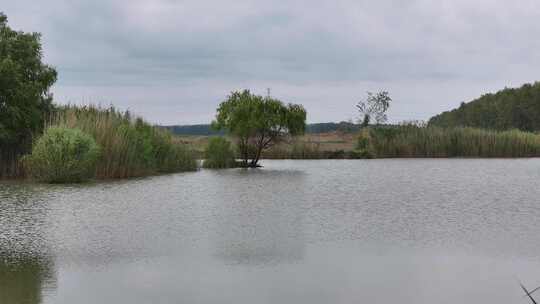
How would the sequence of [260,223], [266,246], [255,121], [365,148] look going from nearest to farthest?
[266,246], [260,223], [255,121], [365,148]

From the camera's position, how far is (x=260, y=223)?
36.0 ft

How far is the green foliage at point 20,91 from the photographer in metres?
20.9

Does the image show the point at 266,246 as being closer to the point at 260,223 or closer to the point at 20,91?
the point at 260,223

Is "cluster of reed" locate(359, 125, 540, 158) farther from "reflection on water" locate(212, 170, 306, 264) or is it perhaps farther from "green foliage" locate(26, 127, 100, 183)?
"green foliage" locate(26, 127, 100, 183)

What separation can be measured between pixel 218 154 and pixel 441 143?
17.9 meters

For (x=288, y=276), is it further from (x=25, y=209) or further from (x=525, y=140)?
(x=525, y=140)

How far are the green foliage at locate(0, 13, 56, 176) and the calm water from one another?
5053 millimetres

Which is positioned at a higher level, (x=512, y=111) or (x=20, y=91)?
(x=512, y=111)

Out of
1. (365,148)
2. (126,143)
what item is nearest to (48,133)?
(126,143)

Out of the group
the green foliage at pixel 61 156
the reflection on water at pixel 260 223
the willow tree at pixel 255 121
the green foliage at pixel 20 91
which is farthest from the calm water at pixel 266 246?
the willow tree at pixel 255 121

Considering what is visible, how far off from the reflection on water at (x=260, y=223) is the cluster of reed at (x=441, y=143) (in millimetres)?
22840

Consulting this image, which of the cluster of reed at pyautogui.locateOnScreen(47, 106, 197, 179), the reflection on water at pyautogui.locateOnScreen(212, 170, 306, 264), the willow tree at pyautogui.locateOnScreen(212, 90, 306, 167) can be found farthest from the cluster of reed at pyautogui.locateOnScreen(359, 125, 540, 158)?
the reflection on water at pyautogui.locateOnScreen(212, 170, 306, 264)

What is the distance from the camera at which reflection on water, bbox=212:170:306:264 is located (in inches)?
318

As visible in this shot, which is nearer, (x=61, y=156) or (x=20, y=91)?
(x=61, y=156)
